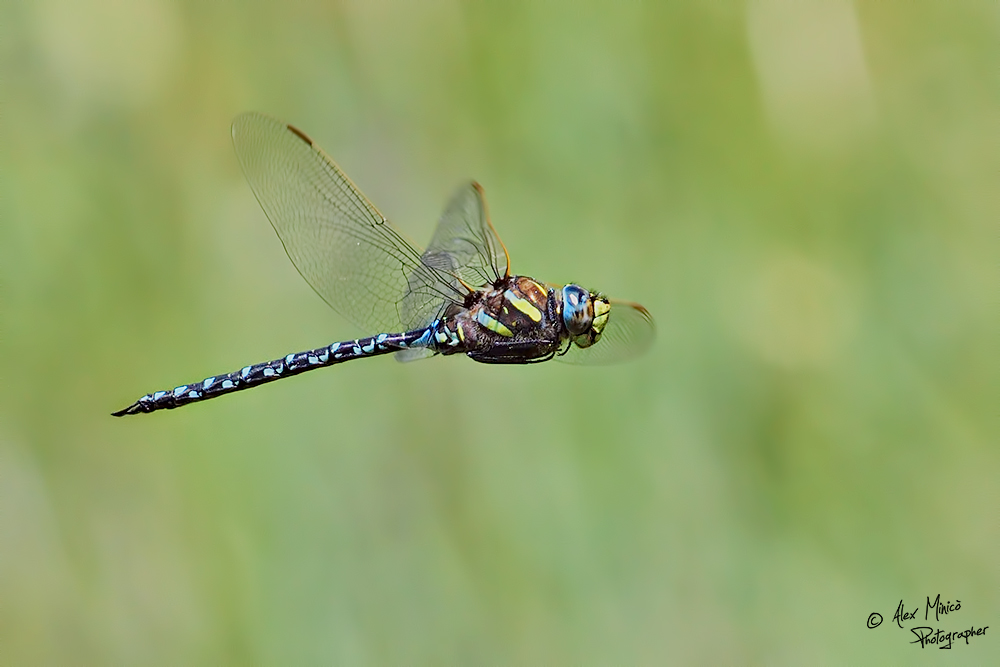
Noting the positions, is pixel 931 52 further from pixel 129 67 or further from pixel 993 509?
pixel 129 67

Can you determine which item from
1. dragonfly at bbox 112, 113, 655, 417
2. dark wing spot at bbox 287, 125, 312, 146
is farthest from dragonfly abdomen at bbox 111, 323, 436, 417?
dark wing spot at bbox 287, 125, 312, 146

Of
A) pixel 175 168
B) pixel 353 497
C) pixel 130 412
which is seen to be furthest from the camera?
pixel 175 168

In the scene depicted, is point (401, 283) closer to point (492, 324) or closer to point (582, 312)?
point (492, 324)

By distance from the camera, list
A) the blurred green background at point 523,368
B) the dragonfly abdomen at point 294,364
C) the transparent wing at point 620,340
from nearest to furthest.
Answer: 1. the dragonfly abdomen at point 294,364
2. the transparent wing at point 620,340
3. the blurred green background at point 523,368

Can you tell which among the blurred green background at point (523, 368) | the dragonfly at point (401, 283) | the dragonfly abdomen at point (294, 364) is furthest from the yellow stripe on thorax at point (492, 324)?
the blurred green background at point (523, 368)

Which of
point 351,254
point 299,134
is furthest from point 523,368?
point 299,134

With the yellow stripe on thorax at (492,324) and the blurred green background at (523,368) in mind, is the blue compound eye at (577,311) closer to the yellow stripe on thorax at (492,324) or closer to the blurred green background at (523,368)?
the yellow stripe on thorax at (492,324)

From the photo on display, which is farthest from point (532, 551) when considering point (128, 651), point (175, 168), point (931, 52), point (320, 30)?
point (931, 52)
